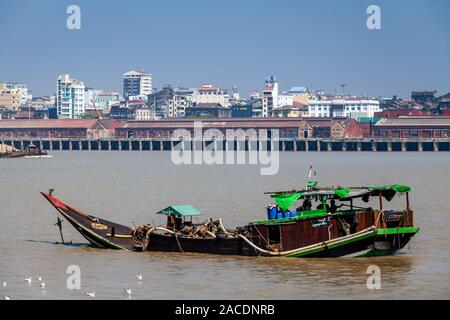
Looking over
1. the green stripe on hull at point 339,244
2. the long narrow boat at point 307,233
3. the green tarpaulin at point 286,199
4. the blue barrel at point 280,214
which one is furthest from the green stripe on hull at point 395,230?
the blue barrel at point 280,214

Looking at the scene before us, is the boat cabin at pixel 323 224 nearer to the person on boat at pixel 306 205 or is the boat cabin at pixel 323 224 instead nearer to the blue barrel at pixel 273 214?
the blue barrel at pixel 273 214

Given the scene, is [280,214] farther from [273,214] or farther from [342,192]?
[342,192]

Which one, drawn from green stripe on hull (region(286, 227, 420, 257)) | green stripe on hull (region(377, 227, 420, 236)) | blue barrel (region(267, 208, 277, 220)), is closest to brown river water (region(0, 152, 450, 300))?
green stripe on hull (region(286, 227, 420, 257))

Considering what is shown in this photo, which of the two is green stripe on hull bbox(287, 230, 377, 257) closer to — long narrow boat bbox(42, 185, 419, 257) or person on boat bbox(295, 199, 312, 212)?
long narrow boat bbox(42, 185, 419, 257)

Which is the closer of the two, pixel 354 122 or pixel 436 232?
pixel 436 232

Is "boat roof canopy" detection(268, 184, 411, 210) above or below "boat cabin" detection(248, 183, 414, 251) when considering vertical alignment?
above

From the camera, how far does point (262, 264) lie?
100ft

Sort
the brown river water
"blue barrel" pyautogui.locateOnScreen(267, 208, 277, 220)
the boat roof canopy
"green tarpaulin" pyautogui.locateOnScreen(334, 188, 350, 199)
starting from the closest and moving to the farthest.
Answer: the brown river water, "green tarpaulin" pyautogui.locateOnScreen(334, 188, 350, 199), the boat roof canopy, "blue barrel" pyautogui.locateOnScreen(267, 208, 277, 220)

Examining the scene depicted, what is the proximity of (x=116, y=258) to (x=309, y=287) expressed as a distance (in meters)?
7.26

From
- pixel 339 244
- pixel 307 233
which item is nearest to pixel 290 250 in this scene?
pixel 307 233

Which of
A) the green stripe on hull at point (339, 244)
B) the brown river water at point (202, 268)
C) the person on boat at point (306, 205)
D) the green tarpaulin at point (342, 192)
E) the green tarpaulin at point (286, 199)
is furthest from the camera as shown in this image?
the person on boat at point (306, 205)
